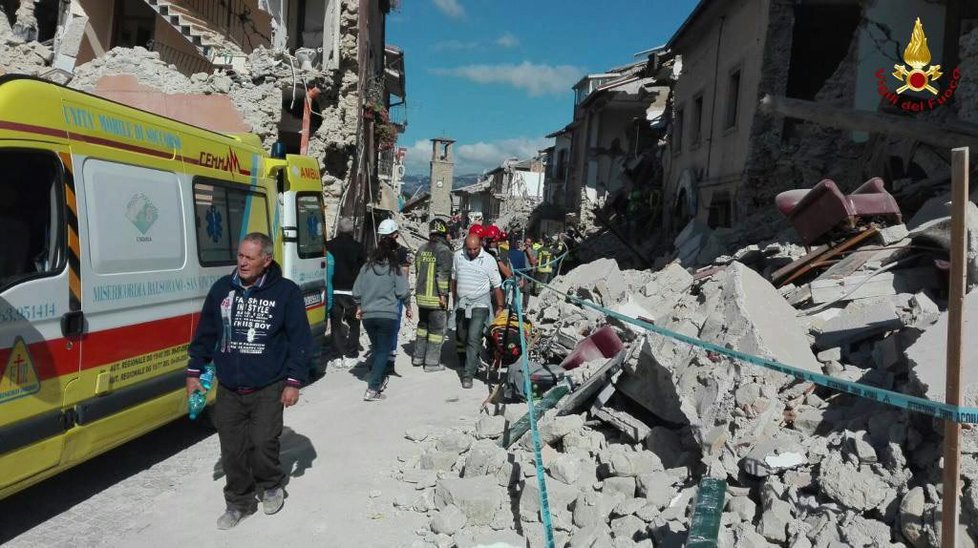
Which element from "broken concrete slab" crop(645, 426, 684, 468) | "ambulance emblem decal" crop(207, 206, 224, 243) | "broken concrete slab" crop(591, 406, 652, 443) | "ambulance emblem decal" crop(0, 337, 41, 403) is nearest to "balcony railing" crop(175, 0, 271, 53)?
"ambulance emblem decal" crop(207, 206, 224, 243)

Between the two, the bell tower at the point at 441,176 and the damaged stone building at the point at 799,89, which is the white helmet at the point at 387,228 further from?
the bell tower at the point at 441,176

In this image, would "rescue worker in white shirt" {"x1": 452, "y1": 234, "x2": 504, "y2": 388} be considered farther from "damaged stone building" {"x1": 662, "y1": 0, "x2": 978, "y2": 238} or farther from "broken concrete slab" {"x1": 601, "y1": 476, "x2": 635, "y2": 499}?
"damaged stone building" {"x1": 662, "y1": 0, "x2": 978, "y2": 238}

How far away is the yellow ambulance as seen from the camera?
11.6 feet

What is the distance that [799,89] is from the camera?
1409 cm

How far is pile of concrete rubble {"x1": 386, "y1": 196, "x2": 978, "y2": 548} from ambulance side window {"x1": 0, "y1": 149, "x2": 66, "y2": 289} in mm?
2729

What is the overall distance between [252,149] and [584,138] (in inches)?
1055

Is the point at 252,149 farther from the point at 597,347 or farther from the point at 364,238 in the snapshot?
the point at 364,238

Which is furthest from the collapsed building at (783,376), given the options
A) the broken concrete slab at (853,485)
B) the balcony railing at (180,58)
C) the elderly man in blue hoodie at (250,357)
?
the balcony railing at (180,58)

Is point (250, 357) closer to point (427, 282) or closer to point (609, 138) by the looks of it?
point (427, 282)

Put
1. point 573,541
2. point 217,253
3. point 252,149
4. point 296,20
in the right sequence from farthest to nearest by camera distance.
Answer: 1. point 296,20
2. point 252,149
3. point 217,253
4. point 573,541

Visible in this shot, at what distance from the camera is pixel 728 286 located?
5203 millimetres

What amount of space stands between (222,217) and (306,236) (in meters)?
1.79

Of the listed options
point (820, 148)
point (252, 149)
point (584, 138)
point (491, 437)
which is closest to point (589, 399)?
point (491, 437)

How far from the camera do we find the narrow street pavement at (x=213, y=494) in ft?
13.0
